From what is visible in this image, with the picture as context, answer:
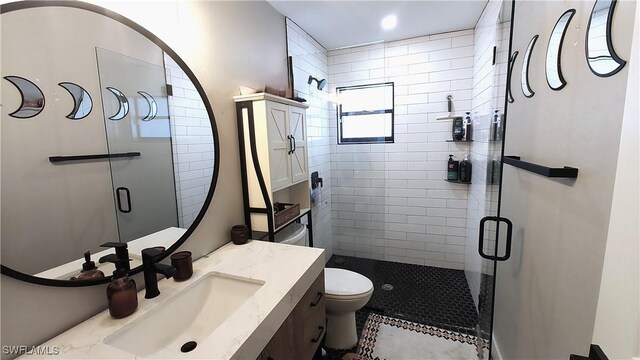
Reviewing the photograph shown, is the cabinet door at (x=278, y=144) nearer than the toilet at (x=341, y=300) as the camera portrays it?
Yes

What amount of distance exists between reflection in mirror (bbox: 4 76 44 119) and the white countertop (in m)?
0.70

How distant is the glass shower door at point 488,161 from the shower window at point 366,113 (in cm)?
80

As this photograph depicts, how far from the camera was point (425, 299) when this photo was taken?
240 cm

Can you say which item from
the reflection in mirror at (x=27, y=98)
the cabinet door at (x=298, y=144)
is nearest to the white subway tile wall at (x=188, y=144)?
the reflection in mirror at (x=27, y=98)

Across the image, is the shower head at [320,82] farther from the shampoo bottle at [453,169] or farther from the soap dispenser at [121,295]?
the soap dispenser at [121,295]

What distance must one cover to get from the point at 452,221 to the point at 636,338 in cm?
244

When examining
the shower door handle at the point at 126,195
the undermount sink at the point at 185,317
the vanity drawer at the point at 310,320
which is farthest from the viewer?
the vanity drawer at the point at 310,320

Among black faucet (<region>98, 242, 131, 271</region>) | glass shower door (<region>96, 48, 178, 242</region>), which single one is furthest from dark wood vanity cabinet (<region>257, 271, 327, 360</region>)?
glass shower door (<region>96, 48, 178, 242</region>)

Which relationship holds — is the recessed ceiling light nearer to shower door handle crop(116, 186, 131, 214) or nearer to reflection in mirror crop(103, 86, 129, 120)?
reflection in mirror crop(103, 86, 129, 120)


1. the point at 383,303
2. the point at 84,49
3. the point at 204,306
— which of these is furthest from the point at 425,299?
the point at 84,49

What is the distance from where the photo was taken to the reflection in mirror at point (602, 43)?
0.69 meters

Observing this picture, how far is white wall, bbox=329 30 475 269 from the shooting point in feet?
8.61

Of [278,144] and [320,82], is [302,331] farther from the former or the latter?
[320,82]

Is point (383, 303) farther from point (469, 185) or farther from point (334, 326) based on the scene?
point (469, 185)
